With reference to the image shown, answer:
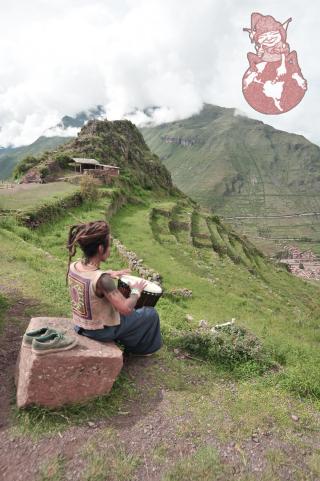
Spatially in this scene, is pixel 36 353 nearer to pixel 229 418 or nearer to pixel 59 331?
pixel 59 331

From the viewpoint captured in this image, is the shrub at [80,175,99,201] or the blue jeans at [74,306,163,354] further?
the shrub at [80,175,99,201]

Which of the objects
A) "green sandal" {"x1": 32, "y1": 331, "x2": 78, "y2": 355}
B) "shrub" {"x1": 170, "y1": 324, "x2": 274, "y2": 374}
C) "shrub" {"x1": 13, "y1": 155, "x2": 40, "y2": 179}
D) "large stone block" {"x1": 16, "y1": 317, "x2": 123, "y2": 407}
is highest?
"shrub" {"x1": 13, "y1": 155, "x2": 40, "y2": 179}

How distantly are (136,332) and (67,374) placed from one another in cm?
163

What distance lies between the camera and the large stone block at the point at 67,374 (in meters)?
5.58

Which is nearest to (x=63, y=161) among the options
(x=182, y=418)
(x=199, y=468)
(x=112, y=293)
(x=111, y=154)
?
(x=111, y=154)

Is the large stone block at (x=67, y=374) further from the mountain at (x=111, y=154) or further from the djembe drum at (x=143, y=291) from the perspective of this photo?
the mountain at (x=111, y=154)

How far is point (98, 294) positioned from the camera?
19.5 feet

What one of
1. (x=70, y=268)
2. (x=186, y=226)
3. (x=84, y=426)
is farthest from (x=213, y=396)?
(x=186, y=226)

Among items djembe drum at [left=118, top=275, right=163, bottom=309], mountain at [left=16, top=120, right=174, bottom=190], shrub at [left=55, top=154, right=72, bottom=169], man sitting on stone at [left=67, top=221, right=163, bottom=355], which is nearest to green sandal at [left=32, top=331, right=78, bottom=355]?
man sitting on stone at [left=67, top=221, right=163, bottom=355]

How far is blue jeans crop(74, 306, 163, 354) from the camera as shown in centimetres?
639

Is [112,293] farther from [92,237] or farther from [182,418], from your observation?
[182,418]

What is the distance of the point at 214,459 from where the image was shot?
16.9 feet

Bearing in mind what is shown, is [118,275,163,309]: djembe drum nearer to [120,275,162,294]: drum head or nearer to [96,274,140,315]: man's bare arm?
[120,275,162,294]: drum head

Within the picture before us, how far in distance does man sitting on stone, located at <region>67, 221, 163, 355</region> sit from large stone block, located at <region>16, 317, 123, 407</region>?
1.16ft
